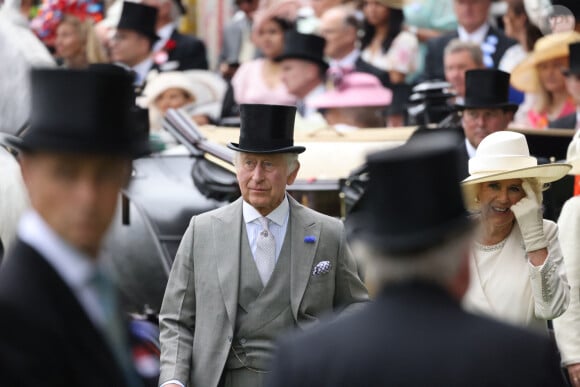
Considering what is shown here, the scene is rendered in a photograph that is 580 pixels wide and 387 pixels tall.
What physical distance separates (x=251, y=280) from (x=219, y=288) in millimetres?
159

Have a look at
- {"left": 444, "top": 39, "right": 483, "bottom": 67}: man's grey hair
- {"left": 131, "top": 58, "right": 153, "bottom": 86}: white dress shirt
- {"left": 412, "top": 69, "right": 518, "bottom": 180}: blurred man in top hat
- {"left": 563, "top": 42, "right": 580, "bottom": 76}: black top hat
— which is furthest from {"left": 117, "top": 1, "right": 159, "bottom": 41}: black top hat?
{"left": 563, "top": 42, "right": 580, "bottom": 76}: black top hat

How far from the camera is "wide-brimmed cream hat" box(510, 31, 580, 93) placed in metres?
10.5

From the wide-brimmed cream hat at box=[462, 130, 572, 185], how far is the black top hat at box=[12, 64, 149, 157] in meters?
3.41

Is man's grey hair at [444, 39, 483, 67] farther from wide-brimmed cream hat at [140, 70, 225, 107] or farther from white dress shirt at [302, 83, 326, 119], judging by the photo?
wide-brimmed cream hat at [140, 70, 225, 107]

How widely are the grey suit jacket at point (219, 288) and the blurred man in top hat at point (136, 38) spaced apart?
626cm

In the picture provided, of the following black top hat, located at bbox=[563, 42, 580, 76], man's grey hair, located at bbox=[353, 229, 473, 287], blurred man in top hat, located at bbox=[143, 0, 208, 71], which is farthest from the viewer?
blurred man in top hat, located at bbox=[143, 0, 208, 71]

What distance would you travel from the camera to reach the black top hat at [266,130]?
22.5 ft

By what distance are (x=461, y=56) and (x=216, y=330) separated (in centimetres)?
487

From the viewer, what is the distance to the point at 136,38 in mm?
13086

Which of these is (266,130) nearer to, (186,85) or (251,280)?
(251,280)

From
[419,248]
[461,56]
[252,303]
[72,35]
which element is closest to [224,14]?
[72,35]

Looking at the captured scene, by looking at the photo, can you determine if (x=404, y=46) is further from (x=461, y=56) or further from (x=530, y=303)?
(x=530, y=303)

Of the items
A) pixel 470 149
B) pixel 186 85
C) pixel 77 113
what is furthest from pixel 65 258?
pixel 186 85

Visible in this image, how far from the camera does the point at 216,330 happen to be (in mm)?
6520
